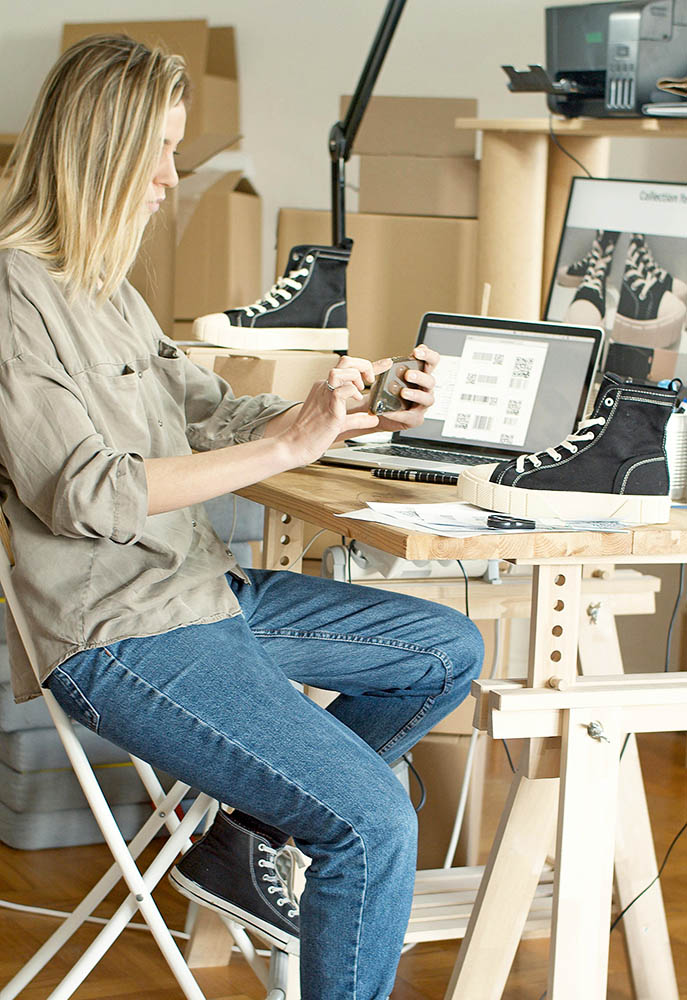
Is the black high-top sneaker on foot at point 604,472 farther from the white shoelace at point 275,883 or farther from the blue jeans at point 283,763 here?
the white shoelace at point 275,883

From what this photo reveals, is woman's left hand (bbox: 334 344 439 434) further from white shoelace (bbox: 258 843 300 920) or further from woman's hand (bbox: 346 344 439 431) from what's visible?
white shoelace (bbox: 258 843 300 920)

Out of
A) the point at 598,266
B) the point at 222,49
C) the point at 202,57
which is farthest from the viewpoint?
the point at 222,49

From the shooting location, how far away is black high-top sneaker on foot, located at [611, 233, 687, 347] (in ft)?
6.59

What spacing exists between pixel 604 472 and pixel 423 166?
4.98 feet

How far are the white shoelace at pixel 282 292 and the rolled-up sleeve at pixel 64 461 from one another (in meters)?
0.99

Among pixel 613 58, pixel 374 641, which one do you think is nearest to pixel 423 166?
pixel 613 58

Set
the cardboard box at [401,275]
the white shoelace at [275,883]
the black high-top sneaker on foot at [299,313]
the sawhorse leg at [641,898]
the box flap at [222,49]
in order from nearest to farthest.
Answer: the white shoelace at [275,883] → the sawhorse leg at [641,898] → the black high-top sneaker on foot at [299,313] → the cardboard box at [401,275] → the box flap at [222,49]

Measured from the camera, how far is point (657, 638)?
10.1 ft

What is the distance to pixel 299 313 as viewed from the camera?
2.24 metres

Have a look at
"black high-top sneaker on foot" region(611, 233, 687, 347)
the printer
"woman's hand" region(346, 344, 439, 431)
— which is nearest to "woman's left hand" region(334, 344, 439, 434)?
"woman's hand" region(346, 344, 439, 431)

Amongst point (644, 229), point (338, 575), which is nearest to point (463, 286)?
point (644, 229)

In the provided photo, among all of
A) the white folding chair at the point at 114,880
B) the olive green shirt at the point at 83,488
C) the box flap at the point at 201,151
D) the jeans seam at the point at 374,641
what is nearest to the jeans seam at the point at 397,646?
the jeans seam at the point at 374,641

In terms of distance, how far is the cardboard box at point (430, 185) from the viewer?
264 centimetres

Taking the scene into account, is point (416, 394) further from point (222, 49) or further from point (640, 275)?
point (222, 49)
